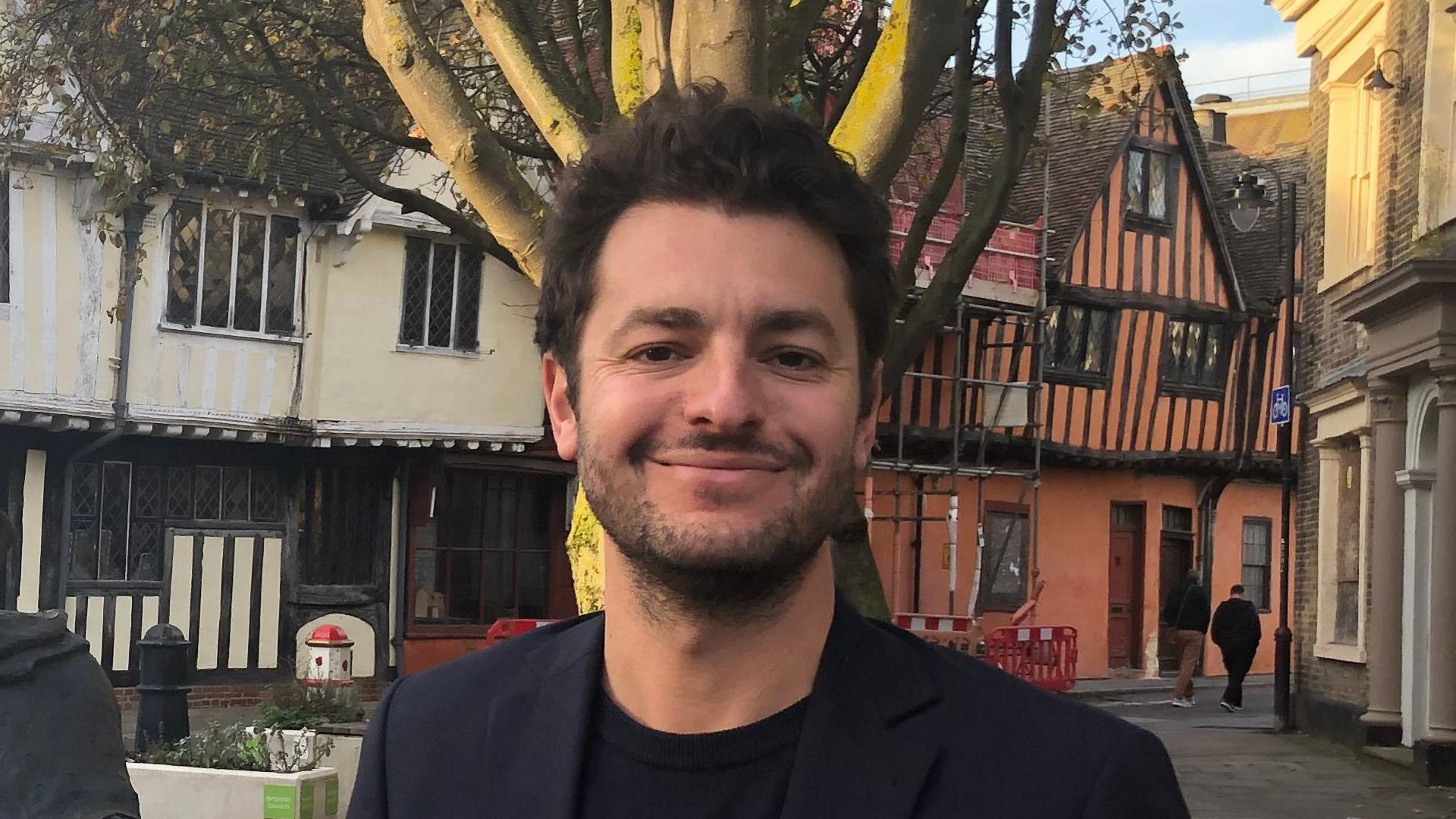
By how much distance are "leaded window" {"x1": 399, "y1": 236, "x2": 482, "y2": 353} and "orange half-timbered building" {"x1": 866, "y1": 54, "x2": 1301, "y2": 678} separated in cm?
683

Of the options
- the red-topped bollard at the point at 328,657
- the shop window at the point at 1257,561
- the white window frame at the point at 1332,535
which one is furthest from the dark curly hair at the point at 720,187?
the shop window at the point at 1257,561

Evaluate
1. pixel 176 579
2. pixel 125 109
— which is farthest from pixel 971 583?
pixel 125 109

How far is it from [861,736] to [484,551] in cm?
2056

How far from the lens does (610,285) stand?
2141mm

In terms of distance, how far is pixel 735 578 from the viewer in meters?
1.99

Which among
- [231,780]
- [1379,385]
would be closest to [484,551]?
[1379,385]

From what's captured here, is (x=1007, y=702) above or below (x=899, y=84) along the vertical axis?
below

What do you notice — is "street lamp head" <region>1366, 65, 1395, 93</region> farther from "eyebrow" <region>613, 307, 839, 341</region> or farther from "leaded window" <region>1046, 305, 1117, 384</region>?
"eyebrow" <region>613, 307, 839, 341</region>

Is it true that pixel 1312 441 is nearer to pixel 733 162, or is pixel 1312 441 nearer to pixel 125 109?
pixel 125 109

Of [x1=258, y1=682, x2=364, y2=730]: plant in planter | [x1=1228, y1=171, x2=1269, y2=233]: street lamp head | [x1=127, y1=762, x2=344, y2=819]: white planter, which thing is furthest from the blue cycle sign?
[x1=127, y1=762, x2=344, y2=819]: white planter

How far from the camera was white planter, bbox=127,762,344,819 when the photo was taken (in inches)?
378

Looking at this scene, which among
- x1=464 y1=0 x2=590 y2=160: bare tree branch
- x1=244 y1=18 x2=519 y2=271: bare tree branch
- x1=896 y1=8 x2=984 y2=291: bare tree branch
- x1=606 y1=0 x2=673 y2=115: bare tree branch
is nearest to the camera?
x1=606 y1=0 x2=673 y2=115: bare tree branch

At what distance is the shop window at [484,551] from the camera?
21.7 meters

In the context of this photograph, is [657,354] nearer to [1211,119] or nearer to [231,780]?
[231,780]
